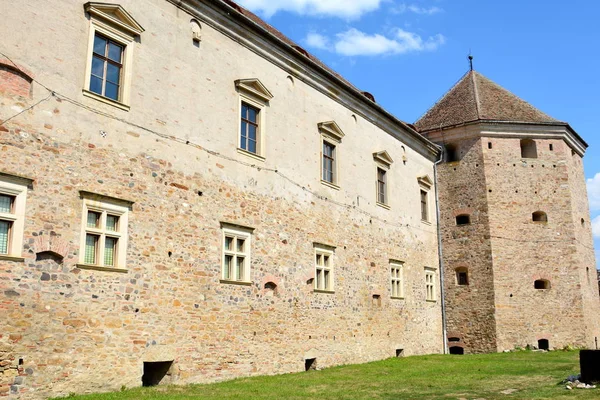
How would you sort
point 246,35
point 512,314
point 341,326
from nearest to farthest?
point 246,35
point 341,326
point 512,314

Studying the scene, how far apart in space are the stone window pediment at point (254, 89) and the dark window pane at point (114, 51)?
3656 millimetres

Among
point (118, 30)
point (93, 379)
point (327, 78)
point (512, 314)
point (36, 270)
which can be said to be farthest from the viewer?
point (512, 314)

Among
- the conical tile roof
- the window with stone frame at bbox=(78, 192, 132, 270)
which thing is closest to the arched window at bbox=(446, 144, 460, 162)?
the conical tile roof

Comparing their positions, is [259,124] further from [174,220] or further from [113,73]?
[113,73]

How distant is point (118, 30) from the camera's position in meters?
12.4

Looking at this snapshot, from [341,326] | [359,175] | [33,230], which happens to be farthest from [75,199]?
[359,175]

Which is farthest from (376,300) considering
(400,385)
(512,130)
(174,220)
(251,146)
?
(512,130)

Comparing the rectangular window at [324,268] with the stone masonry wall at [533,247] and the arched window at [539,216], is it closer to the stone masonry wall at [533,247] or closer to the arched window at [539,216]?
the stone masonry wall at [533,247]

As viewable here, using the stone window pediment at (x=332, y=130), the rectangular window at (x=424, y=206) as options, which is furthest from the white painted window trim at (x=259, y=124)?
the rectangular window at (x=424, y=206)

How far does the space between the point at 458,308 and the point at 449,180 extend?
6.07 metres

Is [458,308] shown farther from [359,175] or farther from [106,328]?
[106,328]

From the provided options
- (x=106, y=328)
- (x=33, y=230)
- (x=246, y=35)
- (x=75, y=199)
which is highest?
(x=246, y=35)

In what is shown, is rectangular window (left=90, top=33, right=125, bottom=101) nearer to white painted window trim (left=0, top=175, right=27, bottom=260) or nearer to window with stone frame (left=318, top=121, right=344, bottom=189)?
white painted window trim (left=0, top=175, right=27, bottom=260)

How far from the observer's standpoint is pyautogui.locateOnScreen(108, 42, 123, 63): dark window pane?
1229 centimetres
